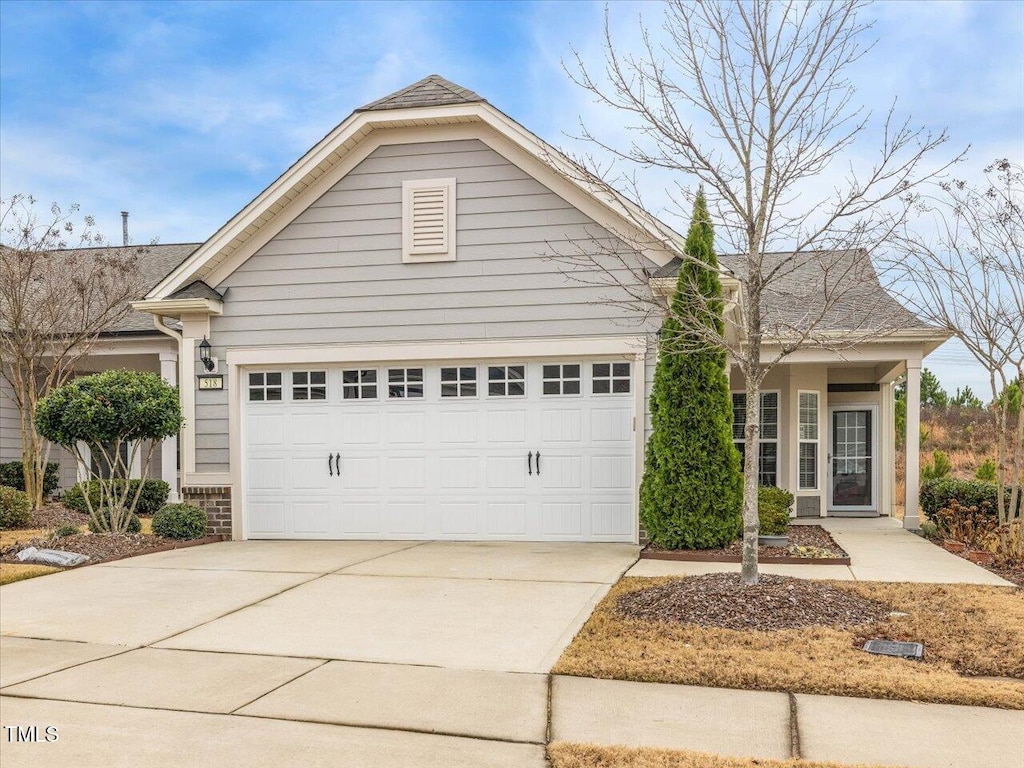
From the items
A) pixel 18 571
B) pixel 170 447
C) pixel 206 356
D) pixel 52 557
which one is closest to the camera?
A: pixel 18 571

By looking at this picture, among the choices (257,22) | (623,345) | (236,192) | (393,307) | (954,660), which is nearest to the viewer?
(954,660)

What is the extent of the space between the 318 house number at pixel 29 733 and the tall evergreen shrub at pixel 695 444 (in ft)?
20.9

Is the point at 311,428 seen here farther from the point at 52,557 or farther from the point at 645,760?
the point at 645,760

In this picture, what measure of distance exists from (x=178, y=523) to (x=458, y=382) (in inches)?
150

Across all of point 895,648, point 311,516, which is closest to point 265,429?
point 311,516

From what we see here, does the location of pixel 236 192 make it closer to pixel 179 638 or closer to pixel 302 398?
pixel 302 398

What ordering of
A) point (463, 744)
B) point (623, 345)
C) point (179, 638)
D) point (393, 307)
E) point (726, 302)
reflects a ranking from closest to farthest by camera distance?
point (463, 744) → point (179, 638) → point (726, 302) → point (623, 345) → point (393, 307)

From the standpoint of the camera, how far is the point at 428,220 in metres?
10.8

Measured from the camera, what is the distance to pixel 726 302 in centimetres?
943

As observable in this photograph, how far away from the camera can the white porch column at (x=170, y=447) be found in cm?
1401

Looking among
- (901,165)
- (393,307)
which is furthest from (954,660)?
(393,307)

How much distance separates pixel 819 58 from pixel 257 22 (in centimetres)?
876

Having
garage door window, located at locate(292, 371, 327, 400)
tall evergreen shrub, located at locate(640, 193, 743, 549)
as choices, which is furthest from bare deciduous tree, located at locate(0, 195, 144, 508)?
tall evergreen shrub, located at locate(640, 193, 743, 549)

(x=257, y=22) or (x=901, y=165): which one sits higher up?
(x=257, y=22)
